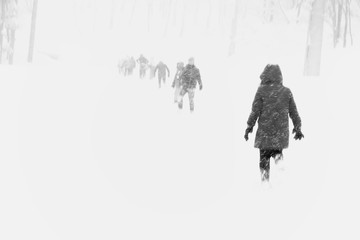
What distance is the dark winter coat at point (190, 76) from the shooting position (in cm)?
1362

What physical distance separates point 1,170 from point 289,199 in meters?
4.28

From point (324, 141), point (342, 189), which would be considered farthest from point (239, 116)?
point (342, 189)

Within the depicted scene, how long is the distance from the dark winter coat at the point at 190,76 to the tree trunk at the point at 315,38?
534 cm

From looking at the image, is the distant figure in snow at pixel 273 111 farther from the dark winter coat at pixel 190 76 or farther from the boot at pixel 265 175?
the dark winter coat at pixel 190 76

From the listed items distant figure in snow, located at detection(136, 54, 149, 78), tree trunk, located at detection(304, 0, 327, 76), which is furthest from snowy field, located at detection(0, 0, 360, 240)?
distant figure in snow, located at detection(136, 54, 149, 78)

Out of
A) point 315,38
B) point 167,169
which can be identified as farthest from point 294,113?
point 315,38

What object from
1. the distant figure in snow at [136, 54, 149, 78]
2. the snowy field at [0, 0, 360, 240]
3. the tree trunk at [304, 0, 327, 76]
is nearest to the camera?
the snowy field at [0, 0, 360, 240]

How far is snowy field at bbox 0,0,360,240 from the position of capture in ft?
17.0

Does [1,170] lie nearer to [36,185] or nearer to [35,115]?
[36,185]

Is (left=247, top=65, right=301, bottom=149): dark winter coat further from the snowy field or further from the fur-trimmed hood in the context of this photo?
the snowy field

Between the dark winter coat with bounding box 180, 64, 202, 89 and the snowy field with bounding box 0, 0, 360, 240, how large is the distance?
1.00 metres

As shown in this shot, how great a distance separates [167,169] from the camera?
7.70 meters

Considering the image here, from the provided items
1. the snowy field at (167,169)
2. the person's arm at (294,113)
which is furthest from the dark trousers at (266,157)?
the person's arm at (294,113)

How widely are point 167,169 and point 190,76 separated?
6.36m
